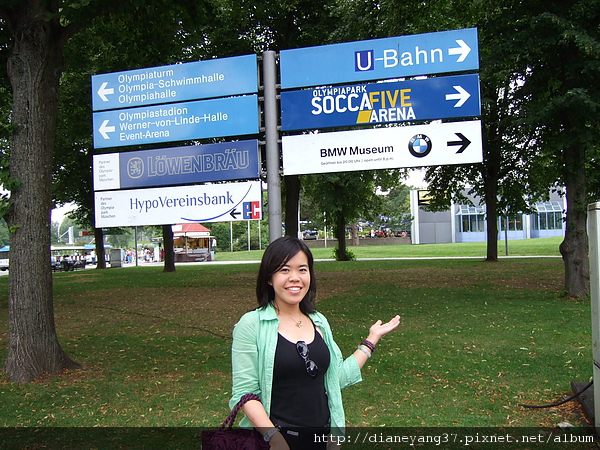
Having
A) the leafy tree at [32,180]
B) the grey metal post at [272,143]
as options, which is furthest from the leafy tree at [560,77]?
the leafy tree at [32,180]

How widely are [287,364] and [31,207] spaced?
606cm

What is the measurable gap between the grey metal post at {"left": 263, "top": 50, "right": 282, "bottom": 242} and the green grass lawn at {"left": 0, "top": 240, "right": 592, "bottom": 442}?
2.07 m

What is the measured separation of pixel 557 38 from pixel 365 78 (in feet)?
20.8

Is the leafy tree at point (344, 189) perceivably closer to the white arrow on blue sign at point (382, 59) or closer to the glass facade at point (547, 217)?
the white arrow on blue sign at point (382, 59)

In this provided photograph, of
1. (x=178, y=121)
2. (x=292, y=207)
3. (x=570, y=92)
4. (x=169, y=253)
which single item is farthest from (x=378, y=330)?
(x=169, y=253)

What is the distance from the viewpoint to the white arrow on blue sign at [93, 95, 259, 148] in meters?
7.59

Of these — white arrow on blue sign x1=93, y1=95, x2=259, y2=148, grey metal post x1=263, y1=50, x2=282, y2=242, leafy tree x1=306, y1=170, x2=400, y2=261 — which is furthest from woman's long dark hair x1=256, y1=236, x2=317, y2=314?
leafy tree x1=306, y1=170, x2=400, y2=261

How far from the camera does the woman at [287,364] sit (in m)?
2.51

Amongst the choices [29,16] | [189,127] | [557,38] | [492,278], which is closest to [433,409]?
[189,127]

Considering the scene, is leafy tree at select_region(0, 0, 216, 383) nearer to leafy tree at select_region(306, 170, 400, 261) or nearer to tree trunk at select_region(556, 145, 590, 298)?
tree trunk at select_region(556, 145, 590, 298)

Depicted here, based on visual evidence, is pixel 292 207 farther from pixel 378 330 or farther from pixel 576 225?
pixel 378 330

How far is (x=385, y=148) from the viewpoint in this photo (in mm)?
7559

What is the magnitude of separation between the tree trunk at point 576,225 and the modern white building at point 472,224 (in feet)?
180

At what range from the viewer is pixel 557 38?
11.7 m
